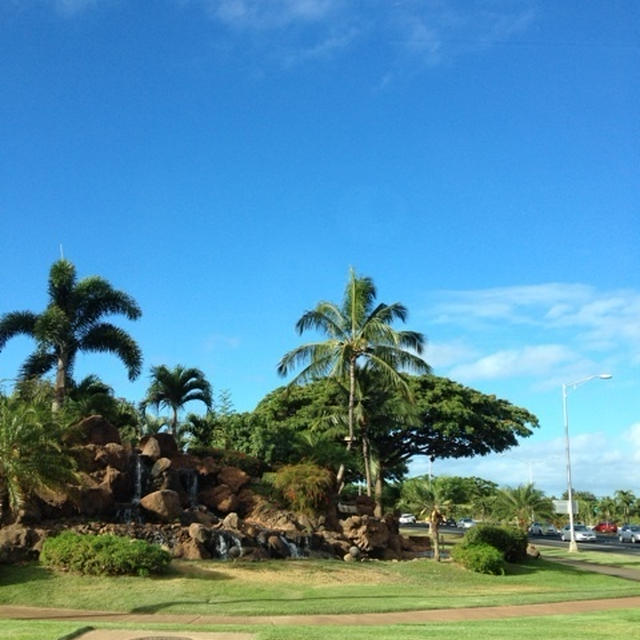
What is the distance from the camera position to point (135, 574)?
18.5m

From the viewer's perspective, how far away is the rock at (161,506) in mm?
24672

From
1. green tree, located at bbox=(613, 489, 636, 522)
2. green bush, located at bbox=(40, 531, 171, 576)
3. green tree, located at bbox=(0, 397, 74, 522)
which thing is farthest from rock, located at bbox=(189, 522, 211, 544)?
green tree, located at bbox=(613, 489, 636, 522)

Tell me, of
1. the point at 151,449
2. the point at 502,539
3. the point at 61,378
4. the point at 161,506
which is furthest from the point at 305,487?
the point at 61,378

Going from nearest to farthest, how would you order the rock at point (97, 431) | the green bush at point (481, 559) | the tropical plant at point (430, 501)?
the green bush at point (481, 559), the rock at point (97, 431), the tropical plant at point (430, 501)

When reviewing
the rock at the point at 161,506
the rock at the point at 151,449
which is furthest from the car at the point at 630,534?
the rock at the point at 161,506

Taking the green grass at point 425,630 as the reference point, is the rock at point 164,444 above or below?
above

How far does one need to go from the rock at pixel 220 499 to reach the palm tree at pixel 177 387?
1310 cm

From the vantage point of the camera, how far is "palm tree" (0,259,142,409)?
108ft

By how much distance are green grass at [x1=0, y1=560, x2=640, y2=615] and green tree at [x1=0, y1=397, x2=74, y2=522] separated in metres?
2.54

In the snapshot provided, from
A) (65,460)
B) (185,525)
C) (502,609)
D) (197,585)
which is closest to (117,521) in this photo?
(185,525)

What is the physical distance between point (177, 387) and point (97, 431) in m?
14.4

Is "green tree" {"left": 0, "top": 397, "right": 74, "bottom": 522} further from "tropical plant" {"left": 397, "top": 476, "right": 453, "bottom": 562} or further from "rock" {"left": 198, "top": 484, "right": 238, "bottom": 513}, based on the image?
"tropical plant" {"left": 397, "top": 476, "right": 453, "bottom": 562}

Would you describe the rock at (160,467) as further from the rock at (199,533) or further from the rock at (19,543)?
the rock at (19,543)

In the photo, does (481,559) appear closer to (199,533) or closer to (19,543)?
(199,533)
